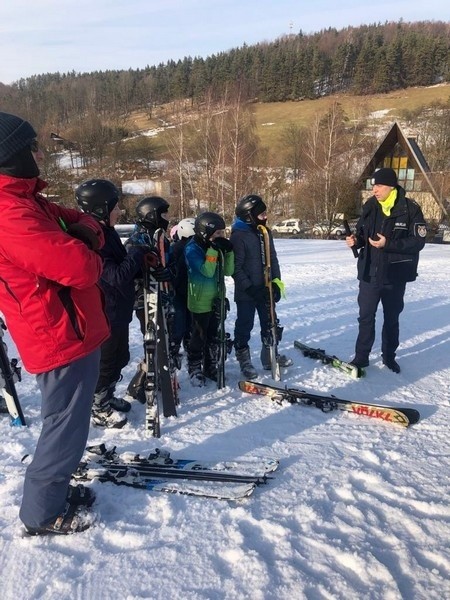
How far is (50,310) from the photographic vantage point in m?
2.19

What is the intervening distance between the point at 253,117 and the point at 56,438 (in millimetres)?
38007

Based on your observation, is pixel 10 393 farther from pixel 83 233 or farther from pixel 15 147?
pixel 15 147

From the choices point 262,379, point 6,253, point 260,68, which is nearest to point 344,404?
point 262,379

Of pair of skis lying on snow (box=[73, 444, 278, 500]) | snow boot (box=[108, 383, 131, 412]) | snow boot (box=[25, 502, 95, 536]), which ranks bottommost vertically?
snow boot (box=[108, 383, 131, 412])

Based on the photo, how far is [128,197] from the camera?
40438mm

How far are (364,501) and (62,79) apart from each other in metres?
120

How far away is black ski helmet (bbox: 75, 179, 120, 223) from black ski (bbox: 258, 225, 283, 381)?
69.1 inches

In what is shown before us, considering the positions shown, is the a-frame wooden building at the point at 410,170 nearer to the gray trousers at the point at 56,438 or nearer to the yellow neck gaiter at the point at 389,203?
the yellow neck gaiter at the point at 389,203

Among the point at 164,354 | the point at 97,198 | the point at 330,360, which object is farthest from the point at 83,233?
the point at 330,360

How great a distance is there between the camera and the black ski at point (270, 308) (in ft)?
15.6

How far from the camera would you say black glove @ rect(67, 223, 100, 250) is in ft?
7.70

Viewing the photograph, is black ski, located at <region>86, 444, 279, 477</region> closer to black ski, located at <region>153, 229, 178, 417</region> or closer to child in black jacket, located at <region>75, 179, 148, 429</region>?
child in black jacket, located at <region>75, 179, 148, 429</region>

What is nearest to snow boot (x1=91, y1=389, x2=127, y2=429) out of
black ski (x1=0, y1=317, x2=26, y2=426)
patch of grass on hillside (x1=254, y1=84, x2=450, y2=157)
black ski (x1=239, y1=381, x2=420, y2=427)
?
black ski (x1=0, y1=317, x2=26, y2=426)

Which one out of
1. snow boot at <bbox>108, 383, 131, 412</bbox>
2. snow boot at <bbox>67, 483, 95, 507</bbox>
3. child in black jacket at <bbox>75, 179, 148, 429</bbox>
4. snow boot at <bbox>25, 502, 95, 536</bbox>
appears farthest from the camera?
snow boot at <bbox>108, 383, 131, 412</bbox>
